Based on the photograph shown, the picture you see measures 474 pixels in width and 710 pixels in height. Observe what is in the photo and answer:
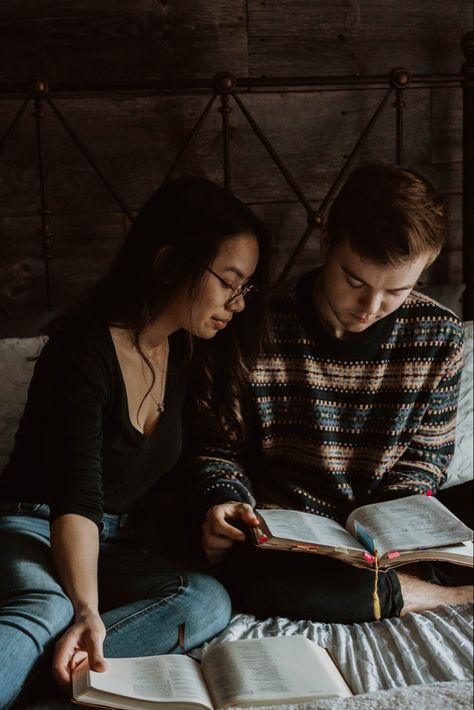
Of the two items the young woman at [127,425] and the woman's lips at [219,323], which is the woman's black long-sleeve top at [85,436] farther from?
the woman's lips at [219,323]

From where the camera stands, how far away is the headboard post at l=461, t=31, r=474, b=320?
87.8 inches

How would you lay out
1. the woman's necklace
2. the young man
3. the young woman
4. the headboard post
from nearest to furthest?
1. the young woman
2. the woman's necklace
3. the young man
4. the headboard post

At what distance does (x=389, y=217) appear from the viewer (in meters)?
1.47

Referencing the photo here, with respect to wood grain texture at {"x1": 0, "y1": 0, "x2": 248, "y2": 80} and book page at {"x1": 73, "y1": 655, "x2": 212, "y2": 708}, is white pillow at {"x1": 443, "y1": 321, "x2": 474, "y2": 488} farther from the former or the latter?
wood grain texture at {"x1": 0, "y1": 0, "x2": 248, "y2": 80}

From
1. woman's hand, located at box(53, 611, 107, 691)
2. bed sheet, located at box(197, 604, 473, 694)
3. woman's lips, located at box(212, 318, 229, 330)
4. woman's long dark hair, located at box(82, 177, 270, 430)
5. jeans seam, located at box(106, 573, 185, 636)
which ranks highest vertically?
woman's long dark hair, located at box(82, 177, 270, 430)

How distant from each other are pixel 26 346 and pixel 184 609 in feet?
2.27

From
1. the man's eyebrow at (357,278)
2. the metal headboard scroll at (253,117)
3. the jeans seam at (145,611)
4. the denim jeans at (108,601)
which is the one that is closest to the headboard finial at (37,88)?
the metal headboard scroll at (253,117)

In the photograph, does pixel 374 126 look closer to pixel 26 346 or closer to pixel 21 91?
pixel 21 91

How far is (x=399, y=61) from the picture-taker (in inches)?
90.1

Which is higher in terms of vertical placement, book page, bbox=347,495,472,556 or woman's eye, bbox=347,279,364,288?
woman's eye, bbox=347,279,364,288

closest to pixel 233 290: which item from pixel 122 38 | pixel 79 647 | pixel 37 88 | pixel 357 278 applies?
pixel 357 278

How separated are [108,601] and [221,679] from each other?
0.34 metres

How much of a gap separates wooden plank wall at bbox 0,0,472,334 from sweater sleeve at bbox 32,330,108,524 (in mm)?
713

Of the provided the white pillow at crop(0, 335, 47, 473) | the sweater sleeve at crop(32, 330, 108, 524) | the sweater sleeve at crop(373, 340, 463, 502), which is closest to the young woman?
the sweater sleeve at crop(32, 330, 108, 524)
